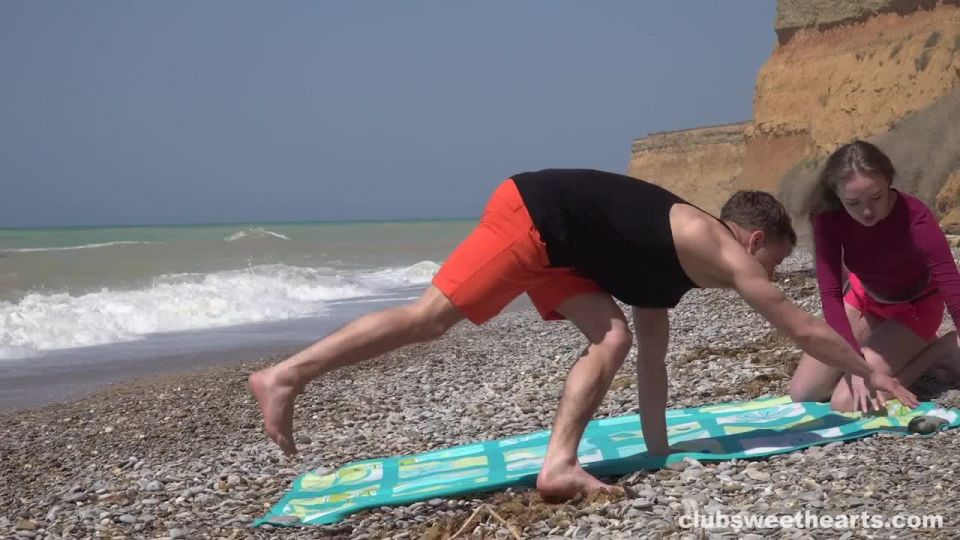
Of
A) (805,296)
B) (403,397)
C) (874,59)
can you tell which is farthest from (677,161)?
(403,397)

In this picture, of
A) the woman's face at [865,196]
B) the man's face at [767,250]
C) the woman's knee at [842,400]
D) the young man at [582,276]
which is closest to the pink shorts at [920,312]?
the woman's knee at [842,400]

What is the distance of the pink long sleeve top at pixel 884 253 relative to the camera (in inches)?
187

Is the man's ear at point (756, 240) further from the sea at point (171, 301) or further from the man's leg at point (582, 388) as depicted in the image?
the sea at point (171, 301)

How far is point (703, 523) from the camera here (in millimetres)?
3406

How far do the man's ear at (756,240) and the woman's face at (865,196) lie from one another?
0.79m

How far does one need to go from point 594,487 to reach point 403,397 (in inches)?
141

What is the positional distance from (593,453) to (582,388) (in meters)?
0.70

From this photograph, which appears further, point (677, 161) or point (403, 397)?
point (677, 161)

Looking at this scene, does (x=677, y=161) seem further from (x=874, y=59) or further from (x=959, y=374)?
(x=959, y=374)

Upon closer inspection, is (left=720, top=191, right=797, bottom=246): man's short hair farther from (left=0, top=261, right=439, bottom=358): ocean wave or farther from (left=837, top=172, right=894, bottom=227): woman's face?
(left=0, top=261, right=439, bottom=358): ocean wave

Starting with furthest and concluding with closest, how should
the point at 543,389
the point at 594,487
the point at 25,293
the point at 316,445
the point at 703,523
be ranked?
1. the point at 25,293
2. the point at 543,389
3. the point at 316,445
4. the point at 594,487
5. the point at 703,523

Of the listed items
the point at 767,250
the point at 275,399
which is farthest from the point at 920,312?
the point at 275,399

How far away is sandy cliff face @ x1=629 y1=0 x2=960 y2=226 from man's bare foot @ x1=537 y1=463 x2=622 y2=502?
16868 millimetres

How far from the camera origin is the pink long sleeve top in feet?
15.6
